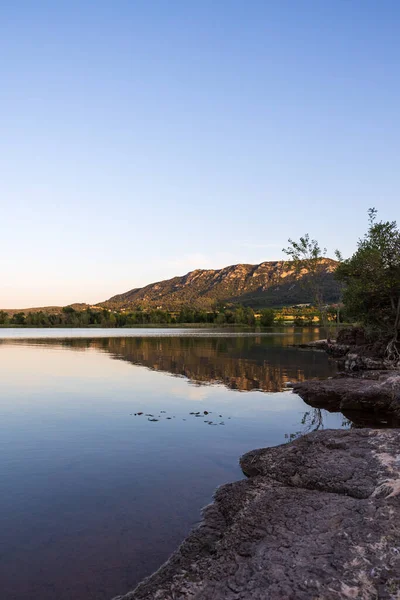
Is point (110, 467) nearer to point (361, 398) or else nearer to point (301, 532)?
point (301, 532)

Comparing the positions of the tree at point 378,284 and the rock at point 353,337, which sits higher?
the tree at point 378,284

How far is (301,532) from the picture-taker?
8.75m

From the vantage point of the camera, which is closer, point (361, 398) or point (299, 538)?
point (299, 538)

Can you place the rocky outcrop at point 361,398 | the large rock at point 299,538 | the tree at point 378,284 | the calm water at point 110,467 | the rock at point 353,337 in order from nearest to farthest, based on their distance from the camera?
the large rock at point 299,538
the calm water at point 110,467
the rocky outcrop at point 361,398
the tree at point 378,284
the rock at point 353,337

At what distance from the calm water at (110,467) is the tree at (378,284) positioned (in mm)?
17586

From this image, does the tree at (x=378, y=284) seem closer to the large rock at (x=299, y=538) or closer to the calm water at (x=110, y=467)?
the calm water at (x=110, y=467)

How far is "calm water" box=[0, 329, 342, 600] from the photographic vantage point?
358 inches

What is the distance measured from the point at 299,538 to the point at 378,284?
133ft

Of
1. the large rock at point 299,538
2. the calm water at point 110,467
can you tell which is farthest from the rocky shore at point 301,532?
the calm water at point 110,467

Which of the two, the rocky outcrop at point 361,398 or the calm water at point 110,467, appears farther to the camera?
the rocky outcrop at point 361,398

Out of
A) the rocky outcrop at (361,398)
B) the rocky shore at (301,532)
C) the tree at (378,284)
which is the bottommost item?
the rocky outcrop at (361,398)

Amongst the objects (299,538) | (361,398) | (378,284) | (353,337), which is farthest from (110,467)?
(353,337)

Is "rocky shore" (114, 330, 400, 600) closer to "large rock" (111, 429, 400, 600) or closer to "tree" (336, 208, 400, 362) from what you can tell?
"large rock" (111, 429, 400, 600)

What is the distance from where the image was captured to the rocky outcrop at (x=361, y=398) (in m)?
24.2
